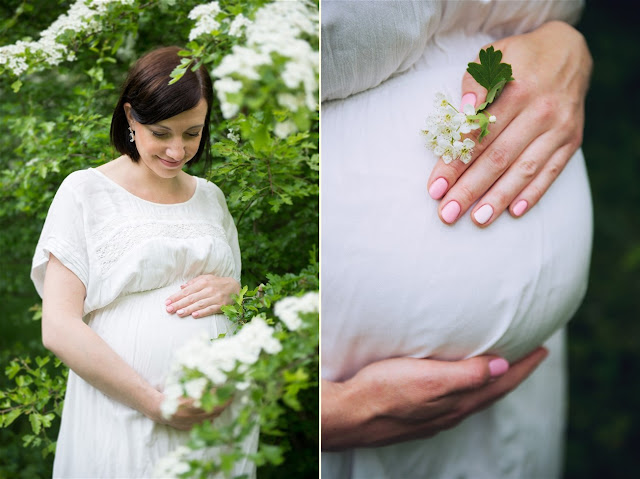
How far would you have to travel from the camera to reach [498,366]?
1.54 meters

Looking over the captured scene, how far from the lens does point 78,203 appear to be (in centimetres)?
155

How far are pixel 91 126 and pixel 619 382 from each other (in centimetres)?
155

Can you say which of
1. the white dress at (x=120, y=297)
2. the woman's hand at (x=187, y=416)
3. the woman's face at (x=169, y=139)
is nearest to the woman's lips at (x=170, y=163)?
the woman's face at (x=169, y=139)

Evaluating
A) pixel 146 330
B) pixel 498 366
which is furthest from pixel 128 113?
pixel 498 366

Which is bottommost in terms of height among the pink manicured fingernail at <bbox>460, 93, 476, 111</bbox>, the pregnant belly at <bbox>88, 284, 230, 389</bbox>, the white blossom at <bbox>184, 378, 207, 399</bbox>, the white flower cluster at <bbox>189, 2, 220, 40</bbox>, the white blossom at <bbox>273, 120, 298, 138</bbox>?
the pregnant belly at <bbox>88, 284, 230, 389</bbox>

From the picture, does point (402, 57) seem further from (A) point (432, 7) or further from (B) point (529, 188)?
(B) point (529, 188)

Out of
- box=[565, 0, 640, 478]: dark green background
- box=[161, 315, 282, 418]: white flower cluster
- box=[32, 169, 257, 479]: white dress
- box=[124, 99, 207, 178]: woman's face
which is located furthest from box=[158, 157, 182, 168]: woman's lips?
box=[565, 0, 640, 478]: dark green background

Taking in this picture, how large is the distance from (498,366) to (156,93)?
1.02 meters

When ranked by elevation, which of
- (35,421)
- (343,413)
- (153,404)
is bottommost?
(35,421)

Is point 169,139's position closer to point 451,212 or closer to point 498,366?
point 451,212

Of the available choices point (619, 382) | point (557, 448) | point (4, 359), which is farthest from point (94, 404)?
point (619, 382)

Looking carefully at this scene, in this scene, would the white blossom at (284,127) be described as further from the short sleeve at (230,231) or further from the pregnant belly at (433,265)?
the short sleeve at (230,231)

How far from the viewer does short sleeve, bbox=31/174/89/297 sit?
1.52m

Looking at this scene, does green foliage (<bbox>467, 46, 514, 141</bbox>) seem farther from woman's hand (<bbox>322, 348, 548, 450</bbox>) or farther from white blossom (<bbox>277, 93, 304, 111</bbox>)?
woman's hand (<bbox>322, 348, 548, 450</bbox>)
